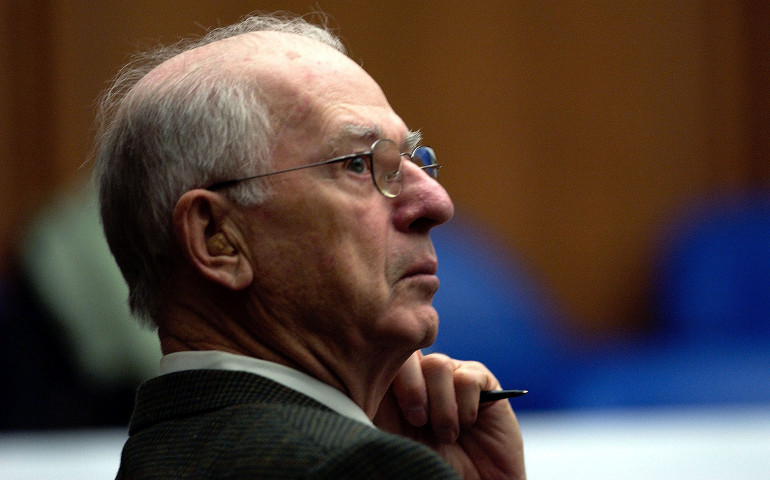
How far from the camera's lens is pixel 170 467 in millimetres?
1127

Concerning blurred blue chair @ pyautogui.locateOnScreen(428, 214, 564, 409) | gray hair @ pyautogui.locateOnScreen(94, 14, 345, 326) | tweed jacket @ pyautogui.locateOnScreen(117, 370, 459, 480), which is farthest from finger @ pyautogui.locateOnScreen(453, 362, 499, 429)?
blurred blue chair @ pyautogui.locateOnScreen(428, 214, 564, 409)

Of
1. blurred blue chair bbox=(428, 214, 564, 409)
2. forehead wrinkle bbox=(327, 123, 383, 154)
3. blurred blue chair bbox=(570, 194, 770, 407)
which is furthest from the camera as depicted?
blurred blue chair bbox=(570, 194, 770, 407)

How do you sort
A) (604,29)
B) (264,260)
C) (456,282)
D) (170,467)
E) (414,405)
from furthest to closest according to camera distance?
(604,29) → (456,282) → (414,405) → (264,260) → (170,467)

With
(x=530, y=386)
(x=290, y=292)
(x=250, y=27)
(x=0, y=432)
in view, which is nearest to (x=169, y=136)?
(x=290, y=292)

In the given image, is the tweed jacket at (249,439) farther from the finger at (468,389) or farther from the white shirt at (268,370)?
the finger at (468,389)

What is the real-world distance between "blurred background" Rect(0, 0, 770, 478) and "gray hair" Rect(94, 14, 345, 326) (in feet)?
5.74

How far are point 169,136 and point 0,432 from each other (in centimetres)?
216

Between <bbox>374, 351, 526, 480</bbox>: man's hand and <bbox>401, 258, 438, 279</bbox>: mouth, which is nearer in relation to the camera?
<bbox>401, 258, 438, 279</bbox>: mouth

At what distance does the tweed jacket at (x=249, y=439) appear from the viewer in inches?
38.9

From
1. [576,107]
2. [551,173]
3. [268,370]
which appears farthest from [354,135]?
[576,107]

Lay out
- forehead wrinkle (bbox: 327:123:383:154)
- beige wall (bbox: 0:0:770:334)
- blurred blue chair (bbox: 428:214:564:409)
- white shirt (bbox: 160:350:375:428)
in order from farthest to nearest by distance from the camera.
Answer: beige wall (bbox: 0:0:770:334)
blurred blue chair (bbox: 428:214:564:409)
forehead wrinkle (bbox: 327:123:383:154)
white shirt (bbox: 160:350:375:428)

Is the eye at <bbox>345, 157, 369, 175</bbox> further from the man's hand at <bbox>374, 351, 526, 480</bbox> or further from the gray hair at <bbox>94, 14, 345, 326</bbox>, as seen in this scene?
the man's hand at <bbox>374, 351, 526, 480</bbox>

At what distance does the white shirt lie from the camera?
129cm

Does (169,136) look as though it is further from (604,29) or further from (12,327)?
(604,29)
